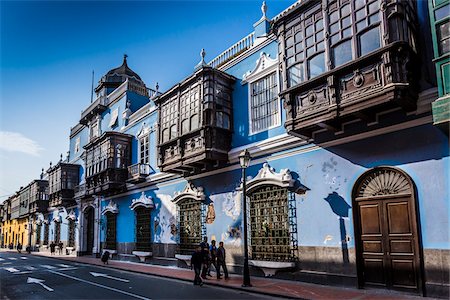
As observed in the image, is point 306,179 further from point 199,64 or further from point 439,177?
point 199,64

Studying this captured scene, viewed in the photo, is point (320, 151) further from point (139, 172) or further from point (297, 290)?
point (139, 172)

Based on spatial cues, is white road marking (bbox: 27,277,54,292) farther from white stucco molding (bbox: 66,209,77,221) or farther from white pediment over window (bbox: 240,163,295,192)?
white stucco molding (bbox: 66,209,77,221)

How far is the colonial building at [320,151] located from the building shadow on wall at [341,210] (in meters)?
0.04

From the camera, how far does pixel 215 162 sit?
616 inches

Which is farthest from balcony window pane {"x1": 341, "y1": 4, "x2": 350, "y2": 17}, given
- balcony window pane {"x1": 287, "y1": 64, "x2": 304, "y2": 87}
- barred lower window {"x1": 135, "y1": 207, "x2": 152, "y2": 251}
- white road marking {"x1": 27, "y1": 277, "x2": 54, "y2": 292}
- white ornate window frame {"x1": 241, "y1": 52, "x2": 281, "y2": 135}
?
barred lower window {"x1": 135, "y1": 207, "x2": 152, "y2": 251}

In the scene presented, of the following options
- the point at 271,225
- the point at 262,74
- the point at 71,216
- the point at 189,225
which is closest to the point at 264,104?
the point at 262,74

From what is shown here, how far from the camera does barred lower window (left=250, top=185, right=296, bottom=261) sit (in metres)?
12.4

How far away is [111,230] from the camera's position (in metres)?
24.2

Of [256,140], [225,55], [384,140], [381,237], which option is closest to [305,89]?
[384,140]

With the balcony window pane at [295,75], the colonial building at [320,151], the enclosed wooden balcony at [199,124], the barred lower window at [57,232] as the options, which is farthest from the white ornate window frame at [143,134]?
the barred lower window at [57,232]

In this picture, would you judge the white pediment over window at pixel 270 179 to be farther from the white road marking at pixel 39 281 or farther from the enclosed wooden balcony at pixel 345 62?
Result: the white road marking at pixel 39 281

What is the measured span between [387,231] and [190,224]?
962 centimetres

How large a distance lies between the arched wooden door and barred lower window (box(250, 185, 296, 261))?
8.17 feet

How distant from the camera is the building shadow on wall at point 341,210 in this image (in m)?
10.6
